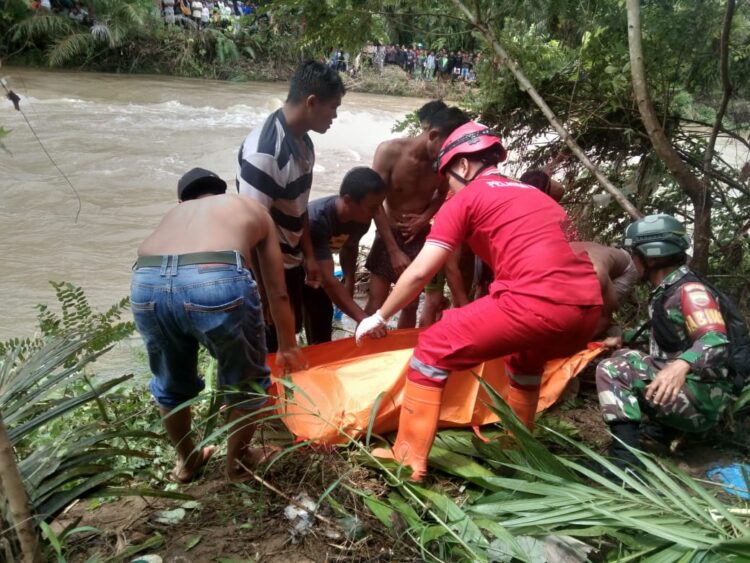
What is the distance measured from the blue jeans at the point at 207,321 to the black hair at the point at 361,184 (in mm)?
1431

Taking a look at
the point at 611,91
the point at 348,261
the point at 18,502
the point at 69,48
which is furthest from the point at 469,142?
the point at 69,48

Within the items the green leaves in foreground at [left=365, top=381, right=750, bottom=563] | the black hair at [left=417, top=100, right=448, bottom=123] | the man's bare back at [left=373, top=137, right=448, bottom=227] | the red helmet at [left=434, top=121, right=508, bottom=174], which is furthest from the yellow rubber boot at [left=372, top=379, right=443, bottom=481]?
the black hair at [left=417, top=100, right=448, bottom=123]

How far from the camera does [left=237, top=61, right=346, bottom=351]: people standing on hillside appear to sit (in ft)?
9.84

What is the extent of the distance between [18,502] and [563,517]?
1470mm

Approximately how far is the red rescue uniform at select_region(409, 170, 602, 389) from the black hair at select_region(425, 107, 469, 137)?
1267 mm

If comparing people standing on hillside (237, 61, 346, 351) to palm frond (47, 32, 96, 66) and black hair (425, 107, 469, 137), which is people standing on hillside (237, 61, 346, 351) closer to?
black hair (425, 107, 469, 137)

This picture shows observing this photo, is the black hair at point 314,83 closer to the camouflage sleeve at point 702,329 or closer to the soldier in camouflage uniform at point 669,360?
the soldier in camouflage uniform at point 669,360

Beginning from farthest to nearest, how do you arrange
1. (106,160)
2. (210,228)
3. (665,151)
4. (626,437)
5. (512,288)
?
(106,160) < (665,151) < (626,437) < (512,288) < (210,228)

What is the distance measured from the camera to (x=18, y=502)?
4.90 ft

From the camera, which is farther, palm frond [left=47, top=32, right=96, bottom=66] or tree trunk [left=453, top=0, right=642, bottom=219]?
palm frond [left=47, top=32, right=96, bottom=66]

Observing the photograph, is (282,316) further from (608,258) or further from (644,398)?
(608,258)

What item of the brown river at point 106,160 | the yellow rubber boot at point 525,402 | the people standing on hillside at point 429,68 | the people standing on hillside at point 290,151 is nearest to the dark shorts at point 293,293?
the people standing on hillside at point 290,151

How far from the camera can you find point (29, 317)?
18.3 ft

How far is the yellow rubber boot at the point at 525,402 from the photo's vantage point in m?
2.76
